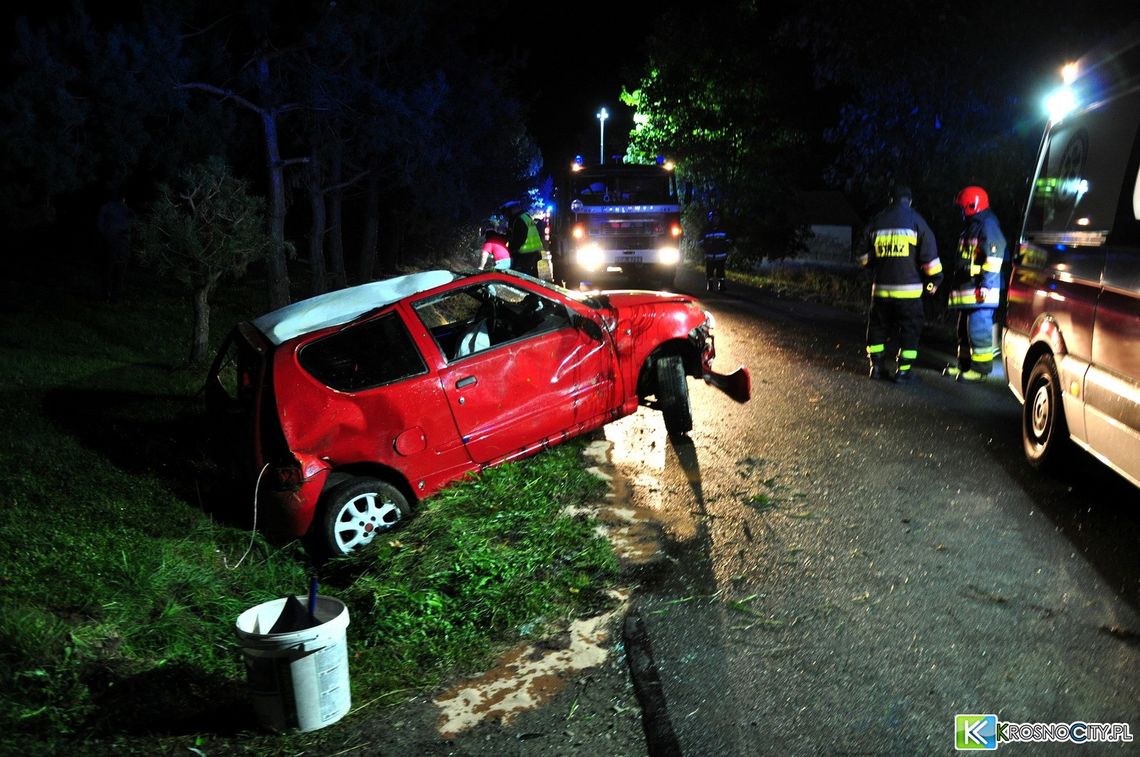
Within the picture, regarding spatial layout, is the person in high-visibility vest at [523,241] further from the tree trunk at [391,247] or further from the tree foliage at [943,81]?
the tree trunk at [391,247]

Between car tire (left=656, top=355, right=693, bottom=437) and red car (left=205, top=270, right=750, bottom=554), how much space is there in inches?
0.4

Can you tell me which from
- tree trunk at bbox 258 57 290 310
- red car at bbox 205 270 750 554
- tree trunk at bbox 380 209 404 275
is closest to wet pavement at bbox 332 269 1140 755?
red car at bbox 205 270 750 554

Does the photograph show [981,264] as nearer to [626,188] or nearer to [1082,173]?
[1082,173]

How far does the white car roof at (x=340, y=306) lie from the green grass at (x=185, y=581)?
133 cm

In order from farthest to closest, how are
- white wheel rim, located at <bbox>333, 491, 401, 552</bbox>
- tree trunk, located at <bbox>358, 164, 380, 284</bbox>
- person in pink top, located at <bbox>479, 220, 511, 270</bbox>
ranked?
tree trunk, located at <bbox>358, 164, 380, 284</bbox>, person in pink top, located at <bbox>479, 220, 511, 270</bbox>, white wheel rim, located at <bbox>333, 491, 401, 552</bbox>

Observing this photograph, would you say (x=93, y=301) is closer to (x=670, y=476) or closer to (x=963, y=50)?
(x=670, y=476)

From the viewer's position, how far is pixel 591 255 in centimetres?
1978

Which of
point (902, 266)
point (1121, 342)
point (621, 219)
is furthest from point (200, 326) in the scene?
point (621, 219)

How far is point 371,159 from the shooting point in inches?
705

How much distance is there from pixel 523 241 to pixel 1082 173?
29.2 feet

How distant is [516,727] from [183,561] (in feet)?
8.99

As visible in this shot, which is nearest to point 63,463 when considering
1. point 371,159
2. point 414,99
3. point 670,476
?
point 670,476

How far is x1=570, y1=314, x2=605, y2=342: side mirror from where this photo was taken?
694 centimetres

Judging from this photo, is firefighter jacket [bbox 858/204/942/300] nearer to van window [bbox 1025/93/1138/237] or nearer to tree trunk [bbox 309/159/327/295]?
van window [bbox 1025/93/1138/237]
